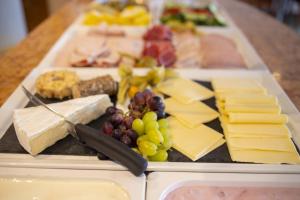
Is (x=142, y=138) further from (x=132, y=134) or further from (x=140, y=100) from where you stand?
(x=140, y=100)

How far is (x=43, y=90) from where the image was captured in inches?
39.5

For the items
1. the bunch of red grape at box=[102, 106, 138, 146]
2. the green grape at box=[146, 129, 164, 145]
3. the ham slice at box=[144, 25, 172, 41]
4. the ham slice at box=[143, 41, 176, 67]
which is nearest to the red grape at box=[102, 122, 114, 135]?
the bunch of red grape at box=[102, 106, 138, 146]

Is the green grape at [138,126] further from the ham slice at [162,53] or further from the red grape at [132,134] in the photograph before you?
the ham slice at [162,53]

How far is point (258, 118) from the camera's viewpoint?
0.85 m

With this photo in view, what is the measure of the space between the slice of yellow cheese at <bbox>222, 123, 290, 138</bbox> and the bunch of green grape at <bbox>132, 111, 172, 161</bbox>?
186mm

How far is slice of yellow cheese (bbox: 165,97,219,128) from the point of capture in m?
0.89

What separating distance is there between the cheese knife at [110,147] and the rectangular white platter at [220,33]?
0.57m

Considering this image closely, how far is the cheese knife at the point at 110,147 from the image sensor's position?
674mm

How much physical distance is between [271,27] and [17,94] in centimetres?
152

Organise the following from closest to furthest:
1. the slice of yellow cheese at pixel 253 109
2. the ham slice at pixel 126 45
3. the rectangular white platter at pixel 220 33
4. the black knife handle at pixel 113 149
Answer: the black knife handle at pixel 113 149 < the slice of yellow cheese at pixel 253 109 < the rectangular white platter at pixel 220 33 < the ham slice at pixel 126 45

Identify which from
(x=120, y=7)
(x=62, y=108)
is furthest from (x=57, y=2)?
(x=62, y=108)

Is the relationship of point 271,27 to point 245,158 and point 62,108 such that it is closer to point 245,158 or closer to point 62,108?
point 245,158

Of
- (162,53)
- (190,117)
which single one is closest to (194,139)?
(190,117)

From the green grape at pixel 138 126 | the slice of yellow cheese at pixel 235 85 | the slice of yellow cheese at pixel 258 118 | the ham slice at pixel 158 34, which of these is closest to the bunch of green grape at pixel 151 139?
the green grape at pixel 138 126
